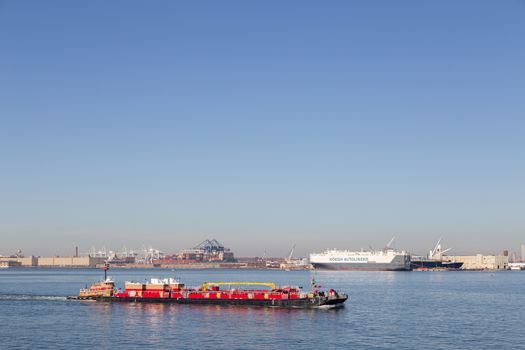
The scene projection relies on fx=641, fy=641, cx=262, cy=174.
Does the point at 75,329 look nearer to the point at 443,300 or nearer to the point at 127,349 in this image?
the point at 127,349

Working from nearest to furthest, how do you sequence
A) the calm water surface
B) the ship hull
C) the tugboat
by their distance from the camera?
the calm water surface, the ship hull, the tugboat

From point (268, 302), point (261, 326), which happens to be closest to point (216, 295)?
point (268, 302)

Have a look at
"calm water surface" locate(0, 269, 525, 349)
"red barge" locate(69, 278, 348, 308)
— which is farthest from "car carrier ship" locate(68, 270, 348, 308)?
"calm water surface" locate(0, 269, 525, 349)

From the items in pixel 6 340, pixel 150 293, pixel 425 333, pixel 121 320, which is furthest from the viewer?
pixel 150 293

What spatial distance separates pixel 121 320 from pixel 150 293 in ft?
68.1

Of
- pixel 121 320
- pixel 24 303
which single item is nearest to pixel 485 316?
pixel 121 320

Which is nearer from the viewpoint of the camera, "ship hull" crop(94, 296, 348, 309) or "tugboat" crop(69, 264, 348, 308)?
"ship hull" crop(94, 296, 348, 309)

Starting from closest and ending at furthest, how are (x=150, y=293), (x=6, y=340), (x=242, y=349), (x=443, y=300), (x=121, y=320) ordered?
1. (x=242, y=349)
2. (x=6, y=340)
3. (x=121, y=320)
4. (x=150, y=293)
5. (x=443, y=300)

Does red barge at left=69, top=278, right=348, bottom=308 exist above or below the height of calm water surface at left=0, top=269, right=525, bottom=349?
above

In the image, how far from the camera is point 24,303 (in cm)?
10781

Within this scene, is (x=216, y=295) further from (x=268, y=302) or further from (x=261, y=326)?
(x=261, y=326)

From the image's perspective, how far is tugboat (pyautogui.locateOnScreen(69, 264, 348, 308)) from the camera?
312 feet

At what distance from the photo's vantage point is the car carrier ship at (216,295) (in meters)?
95.2

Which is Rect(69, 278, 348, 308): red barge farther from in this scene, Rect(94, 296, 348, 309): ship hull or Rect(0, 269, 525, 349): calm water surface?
Rect(0, 269, 525, 349): calm water surface
